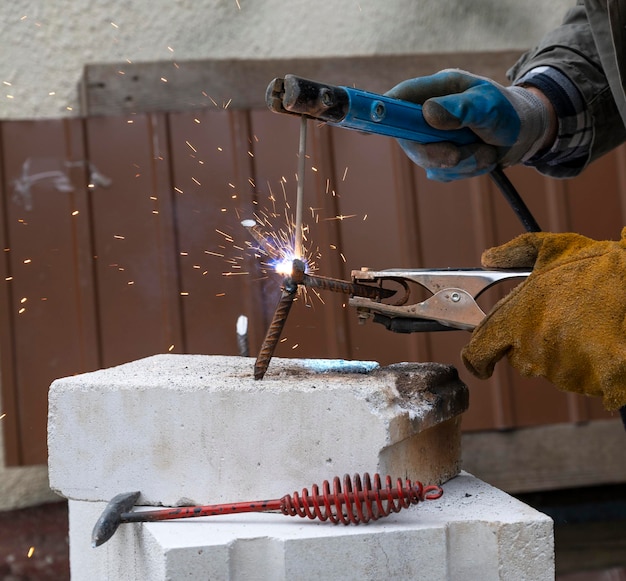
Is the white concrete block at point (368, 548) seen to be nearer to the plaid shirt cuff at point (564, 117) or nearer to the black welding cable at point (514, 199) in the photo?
the black welding cable at point (514, 199)

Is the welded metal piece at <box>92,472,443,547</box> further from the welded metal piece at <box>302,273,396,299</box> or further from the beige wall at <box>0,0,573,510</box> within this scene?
the beige wall at <box>0,0,573,510</box>

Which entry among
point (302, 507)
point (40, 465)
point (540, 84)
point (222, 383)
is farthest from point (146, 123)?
point (302, 507)

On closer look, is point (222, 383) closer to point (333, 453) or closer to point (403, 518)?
point (333, 453)

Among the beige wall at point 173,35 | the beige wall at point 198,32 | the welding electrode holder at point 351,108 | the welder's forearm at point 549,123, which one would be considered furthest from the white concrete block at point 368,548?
the beige wall at point 198,32

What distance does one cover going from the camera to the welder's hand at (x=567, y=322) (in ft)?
4.42

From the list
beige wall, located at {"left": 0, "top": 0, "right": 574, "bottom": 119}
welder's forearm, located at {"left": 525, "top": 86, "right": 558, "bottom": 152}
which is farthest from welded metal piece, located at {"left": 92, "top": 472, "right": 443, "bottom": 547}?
beige wall, located at {"left": 0, "top": 0, "right": 574, "bottom": 119}

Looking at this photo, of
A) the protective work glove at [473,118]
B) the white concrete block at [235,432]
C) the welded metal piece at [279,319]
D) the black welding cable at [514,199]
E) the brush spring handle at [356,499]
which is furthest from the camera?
the black welding cable at [514,199]

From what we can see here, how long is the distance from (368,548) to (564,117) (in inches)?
50.7

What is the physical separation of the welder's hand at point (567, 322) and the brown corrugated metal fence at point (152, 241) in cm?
169

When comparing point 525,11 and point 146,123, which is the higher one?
point 525,11

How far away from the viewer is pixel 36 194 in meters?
3.14

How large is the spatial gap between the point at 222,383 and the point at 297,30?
87.9 inches

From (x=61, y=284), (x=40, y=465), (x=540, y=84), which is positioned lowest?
(x=40, y=465)

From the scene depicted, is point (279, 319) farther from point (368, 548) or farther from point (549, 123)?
point (549, 123)
